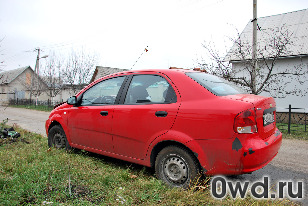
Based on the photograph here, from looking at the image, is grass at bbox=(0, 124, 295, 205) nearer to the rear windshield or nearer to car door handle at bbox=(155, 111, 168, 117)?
car door handle at bbox=(155, 111, 168, 117)

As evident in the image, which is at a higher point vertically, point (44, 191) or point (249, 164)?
point (249, 164)

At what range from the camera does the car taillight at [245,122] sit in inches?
104

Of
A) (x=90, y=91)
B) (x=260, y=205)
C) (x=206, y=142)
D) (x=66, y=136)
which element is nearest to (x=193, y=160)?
(x=206, y=142)

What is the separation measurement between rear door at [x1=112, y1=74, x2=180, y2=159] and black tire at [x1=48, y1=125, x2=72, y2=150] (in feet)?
5.03

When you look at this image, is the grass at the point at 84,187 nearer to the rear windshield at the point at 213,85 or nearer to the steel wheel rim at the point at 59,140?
the steel wheel rim at the point at 59,140

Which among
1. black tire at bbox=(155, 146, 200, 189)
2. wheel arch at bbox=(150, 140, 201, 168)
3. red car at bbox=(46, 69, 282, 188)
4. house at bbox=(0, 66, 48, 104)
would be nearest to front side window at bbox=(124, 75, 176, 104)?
red car at bbox=(46, 69, 282, 188)

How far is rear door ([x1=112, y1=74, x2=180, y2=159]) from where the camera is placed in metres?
3.17

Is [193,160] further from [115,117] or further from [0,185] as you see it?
[0,185]

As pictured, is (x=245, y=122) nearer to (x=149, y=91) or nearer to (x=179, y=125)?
(x=179, y=125)

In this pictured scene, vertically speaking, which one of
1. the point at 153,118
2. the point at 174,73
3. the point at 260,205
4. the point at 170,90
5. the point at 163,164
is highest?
the point at 174,73

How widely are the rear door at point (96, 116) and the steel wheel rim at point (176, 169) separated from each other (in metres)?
1.12

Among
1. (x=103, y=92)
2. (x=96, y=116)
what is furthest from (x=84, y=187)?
(x=103, y=92)

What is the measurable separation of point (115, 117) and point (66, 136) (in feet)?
4.99

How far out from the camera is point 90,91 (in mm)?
4422
